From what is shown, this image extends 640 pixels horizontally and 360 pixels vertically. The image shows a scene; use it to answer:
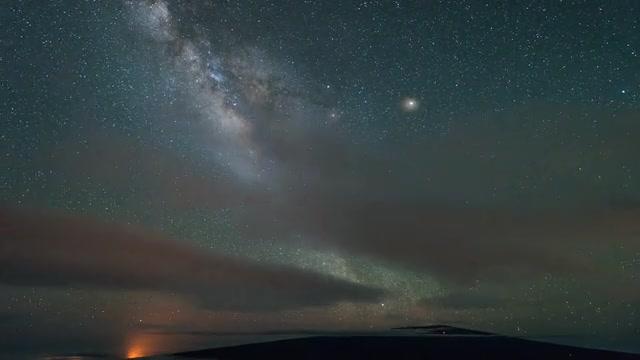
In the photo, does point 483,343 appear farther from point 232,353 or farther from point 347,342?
point 232,353

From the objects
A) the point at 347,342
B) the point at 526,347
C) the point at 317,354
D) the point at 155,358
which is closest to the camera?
the point at 155,358

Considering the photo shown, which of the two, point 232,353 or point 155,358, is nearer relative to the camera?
point 155,358

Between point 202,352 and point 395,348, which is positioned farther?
point 202,352

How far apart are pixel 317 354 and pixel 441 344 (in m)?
14.5

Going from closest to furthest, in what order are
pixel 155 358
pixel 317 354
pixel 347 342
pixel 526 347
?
1. pixel 155 358
2. pixel 317 354
3. pixel 526 347
4. pixel 347 342

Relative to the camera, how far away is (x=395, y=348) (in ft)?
192

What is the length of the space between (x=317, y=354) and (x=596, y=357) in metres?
26.3

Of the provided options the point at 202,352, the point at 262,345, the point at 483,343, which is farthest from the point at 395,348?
the point at 202,352

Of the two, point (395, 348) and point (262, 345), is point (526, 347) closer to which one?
point (395, 348)

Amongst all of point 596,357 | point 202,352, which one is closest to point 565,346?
point 596,357

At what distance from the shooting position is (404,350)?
188 ft

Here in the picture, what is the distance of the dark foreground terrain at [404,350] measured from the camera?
54.4 m

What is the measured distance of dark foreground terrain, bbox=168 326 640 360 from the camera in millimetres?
54375

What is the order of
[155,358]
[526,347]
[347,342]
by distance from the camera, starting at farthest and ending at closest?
1. [347,342]
2. [526,347]
3. [155,358]
